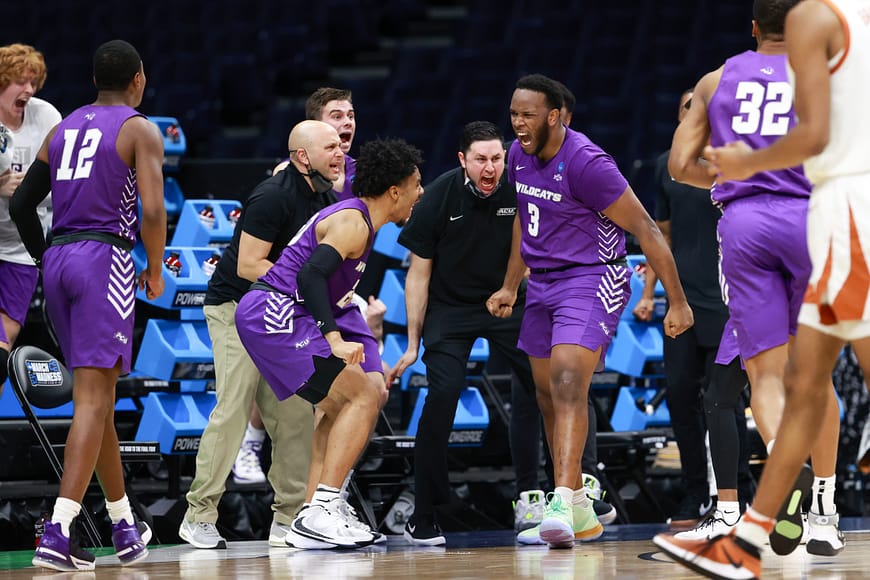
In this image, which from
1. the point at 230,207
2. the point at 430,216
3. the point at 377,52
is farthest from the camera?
the point at 377,52

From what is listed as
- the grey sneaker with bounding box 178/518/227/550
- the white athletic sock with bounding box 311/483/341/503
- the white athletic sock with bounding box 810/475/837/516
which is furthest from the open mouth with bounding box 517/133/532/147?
the grey sneaker with bounding box 178/518/227/550

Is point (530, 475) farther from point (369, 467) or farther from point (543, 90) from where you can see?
→ point (543, 90)

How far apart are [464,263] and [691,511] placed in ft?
5.28

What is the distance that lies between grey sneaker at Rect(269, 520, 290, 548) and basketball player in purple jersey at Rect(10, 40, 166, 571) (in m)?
0.84

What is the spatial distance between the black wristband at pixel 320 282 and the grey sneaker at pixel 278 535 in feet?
3.38

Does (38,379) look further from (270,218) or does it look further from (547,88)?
(547,88)

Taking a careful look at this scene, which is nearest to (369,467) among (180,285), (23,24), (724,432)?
(180,285)

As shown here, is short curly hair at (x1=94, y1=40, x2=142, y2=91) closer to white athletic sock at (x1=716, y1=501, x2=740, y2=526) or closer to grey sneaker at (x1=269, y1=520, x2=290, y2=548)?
grey sneaker at (x1=269, y1=520, x2=290, y2=548)

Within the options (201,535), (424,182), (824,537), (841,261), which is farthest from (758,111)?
(424,182)

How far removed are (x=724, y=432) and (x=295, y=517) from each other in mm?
1760

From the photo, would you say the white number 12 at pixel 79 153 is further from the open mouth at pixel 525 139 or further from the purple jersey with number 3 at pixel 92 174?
the open mouth at pixel 525 139

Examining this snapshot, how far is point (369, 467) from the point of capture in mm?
6449

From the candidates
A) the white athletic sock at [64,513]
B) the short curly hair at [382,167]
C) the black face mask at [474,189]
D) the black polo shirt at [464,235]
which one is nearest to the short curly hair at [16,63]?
the short curly hair at [382,167]

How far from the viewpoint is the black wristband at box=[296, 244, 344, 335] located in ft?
16.0
